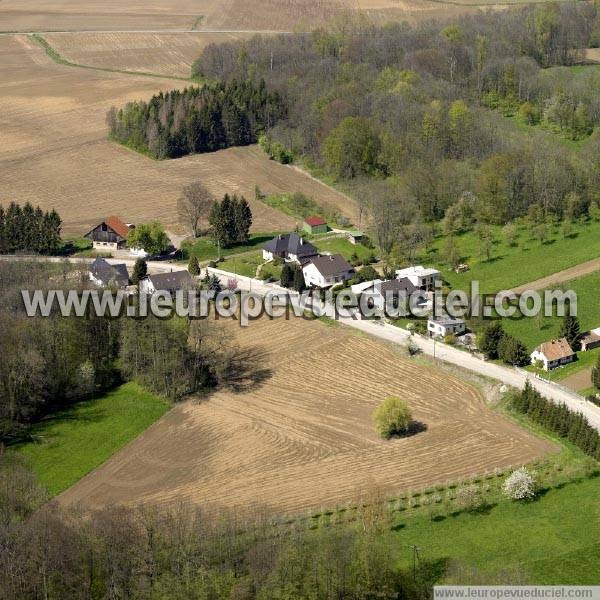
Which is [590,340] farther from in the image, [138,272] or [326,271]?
[138,272]

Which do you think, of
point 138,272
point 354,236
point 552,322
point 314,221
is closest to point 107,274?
point 138,272

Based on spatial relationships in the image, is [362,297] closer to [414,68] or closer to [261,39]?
[414,68]

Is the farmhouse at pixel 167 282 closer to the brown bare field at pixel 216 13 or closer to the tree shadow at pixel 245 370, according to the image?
the tree shadow at pixel 245 370

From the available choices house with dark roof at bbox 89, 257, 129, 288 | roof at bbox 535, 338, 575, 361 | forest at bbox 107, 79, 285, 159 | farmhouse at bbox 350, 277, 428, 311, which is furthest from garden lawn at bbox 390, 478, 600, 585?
forest at bbox 107, 79, 285, 159

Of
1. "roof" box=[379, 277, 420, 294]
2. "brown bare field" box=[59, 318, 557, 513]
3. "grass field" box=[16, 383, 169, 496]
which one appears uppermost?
"roof" box=[379, 277, 420, 294]

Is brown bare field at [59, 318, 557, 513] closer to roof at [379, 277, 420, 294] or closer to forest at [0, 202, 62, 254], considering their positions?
roof at [379, 277, 420, 294]

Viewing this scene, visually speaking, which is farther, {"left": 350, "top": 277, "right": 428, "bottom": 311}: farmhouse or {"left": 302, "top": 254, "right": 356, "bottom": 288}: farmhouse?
{"left": 302, "top": 254, "right": 356, "bottom": 288}: farmhouse
